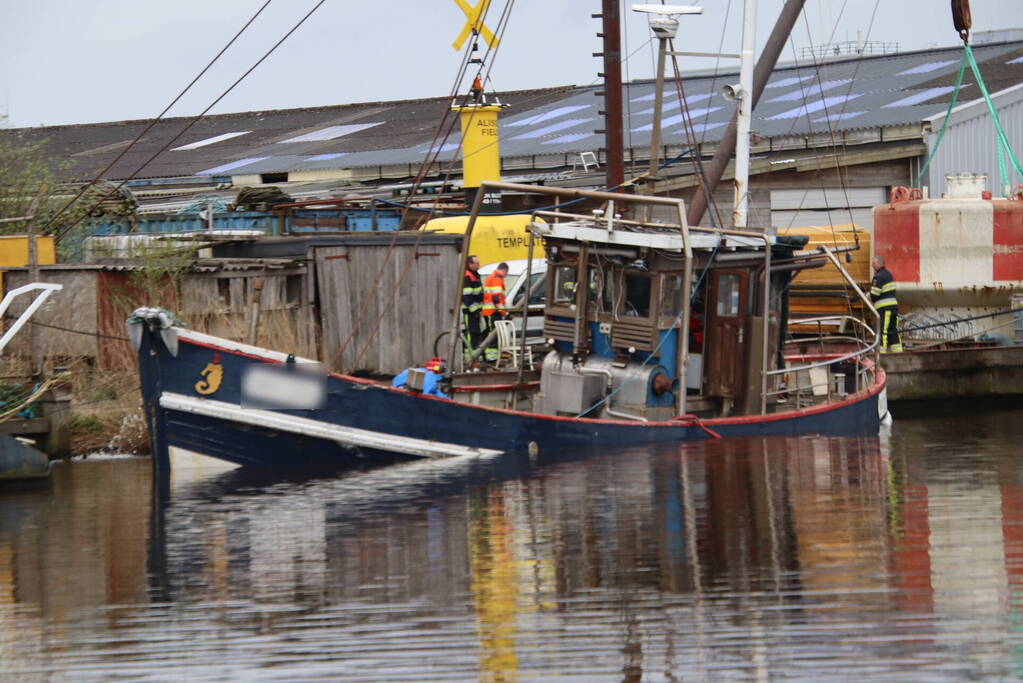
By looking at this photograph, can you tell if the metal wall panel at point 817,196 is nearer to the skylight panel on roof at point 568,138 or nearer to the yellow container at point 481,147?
the yellow container at point 481,147

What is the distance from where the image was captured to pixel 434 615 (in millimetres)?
10359

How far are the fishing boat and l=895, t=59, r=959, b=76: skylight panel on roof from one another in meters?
17.9

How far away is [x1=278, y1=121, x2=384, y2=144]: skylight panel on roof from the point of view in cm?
4156

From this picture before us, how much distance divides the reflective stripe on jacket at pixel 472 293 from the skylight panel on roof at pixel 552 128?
14.5 metres

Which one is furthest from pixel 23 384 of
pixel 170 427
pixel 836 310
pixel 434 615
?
pixel 836 310

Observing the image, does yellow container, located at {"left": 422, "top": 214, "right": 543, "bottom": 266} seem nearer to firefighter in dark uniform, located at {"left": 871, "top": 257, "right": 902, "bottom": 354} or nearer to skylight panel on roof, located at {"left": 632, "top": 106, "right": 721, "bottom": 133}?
firefighter in dark uniform, located at {"left": 871, "top": 257, "right": 902, "bottom": 354}

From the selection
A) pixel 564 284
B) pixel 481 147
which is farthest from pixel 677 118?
pixel 564 284

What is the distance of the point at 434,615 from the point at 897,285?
17.7m

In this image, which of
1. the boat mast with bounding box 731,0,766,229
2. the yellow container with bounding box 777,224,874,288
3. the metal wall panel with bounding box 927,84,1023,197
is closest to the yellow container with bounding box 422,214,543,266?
the boat mast with bounding box 731,0,766,229

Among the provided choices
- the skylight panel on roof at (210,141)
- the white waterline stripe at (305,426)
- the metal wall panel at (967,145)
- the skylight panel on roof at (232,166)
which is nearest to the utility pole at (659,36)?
the white waterline stripe at (305,426)

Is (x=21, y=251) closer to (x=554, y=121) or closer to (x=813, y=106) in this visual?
(x=813, y=106)

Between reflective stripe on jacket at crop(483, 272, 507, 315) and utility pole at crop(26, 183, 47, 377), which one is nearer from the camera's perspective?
utility pole at crop(26, 183, 47, 377)

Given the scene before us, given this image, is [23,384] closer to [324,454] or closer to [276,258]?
[324,454]

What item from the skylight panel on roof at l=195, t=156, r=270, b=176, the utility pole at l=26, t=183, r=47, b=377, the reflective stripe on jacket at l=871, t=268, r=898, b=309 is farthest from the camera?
the skylight panel on roof at l=195, t=156, r=270, b=176
